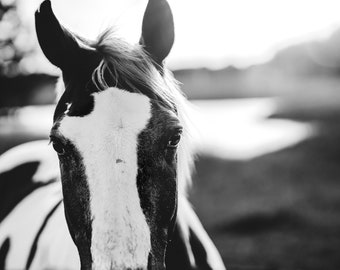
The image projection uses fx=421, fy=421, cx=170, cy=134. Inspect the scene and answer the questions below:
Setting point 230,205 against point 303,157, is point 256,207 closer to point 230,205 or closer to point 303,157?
point 230,205

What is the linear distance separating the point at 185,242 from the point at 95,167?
0.46 metres

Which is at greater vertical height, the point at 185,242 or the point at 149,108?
the point at 149,108

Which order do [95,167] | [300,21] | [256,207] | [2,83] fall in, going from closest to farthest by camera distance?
[95,167] < [2,83] < [300,21] < [256,207]

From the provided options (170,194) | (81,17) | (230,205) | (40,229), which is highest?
(81,17)

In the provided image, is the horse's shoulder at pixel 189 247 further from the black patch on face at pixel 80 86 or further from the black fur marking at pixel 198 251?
the black patch on face at pixel 80 86

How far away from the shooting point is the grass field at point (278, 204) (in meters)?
3.50

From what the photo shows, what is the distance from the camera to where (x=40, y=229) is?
124cm

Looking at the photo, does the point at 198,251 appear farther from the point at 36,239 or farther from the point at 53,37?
the point at 53,37

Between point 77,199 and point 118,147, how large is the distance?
0.44 ft

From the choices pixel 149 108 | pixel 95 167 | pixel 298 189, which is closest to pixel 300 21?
pixel 149 108

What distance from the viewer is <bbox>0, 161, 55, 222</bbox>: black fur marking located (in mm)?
1406

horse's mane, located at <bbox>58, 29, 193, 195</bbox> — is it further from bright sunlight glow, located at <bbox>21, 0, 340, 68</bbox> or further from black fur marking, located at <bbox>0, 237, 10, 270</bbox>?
black fur marking, located at <bbox>0, 237, 10, 270</bbox>

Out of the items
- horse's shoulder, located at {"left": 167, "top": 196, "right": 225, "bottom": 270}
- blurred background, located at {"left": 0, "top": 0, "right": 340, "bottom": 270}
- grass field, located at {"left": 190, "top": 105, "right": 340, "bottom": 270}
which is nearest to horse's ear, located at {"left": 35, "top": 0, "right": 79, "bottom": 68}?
blurred background, located at {"left": 0, "top": 0, "right": 340, "bottom": 270}

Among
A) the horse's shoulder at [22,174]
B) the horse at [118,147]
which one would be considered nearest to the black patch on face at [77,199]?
the horse at [118,147]
